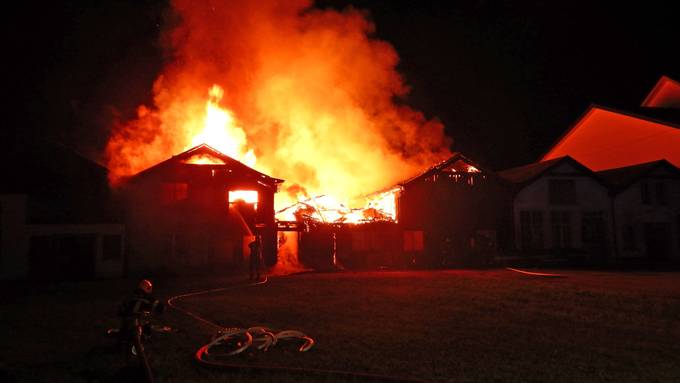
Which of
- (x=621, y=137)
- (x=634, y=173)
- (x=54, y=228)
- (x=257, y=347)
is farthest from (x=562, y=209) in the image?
(x=54, y=228)

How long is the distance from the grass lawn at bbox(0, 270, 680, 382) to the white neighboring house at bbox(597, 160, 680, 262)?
59.5ft

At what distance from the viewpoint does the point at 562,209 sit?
112 feet

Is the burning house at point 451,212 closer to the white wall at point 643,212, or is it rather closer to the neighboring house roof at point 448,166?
the neighboring house roof at point 448,166

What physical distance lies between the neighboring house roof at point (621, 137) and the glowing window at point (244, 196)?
103ft

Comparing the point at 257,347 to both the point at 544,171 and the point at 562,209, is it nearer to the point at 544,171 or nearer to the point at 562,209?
the point at 544,171

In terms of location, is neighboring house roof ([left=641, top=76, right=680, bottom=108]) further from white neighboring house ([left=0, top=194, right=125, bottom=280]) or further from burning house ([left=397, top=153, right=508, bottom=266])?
white neighboring house ([left=0, top=194, right=125, bottom=280])

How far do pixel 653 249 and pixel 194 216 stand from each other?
104 feet

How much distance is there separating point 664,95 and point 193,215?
44.1 meters

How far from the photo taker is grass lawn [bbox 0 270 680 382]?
7.13 m

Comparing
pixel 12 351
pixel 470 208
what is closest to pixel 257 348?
pixel 12 351

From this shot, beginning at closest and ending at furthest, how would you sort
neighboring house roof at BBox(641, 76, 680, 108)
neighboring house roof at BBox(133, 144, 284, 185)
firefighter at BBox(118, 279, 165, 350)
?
firefighter at BBox(118, 279, 165, 350) < neighboring house roof at BBox(133, 144, 284, 185) < neighboring house roof at BBox(641, 76, 680, 108)

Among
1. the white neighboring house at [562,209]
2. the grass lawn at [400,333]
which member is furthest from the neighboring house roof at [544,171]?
the grass lawn at [400,333]

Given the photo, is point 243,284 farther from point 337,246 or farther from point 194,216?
point 337,246

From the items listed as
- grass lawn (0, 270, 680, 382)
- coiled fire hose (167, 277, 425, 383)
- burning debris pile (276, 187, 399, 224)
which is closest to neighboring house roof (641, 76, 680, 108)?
burning debris pile (276, 187, 399, 224)
